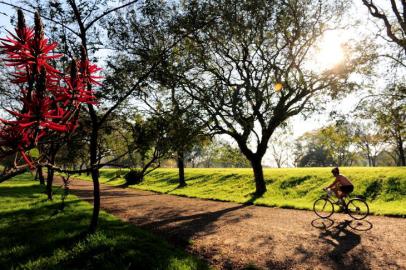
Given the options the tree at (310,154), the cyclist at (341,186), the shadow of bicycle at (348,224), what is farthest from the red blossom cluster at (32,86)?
the tree at (310,154)

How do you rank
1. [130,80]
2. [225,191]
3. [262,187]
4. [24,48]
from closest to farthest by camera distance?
[24,48] < [130,80] < [262,187] < [225,191]

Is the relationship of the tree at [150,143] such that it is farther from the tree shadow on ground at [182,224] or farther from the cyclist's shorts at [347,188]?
the cyclist's shorts at [347,188]

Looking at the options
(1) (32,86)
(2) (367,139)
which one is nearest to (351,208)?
(1) (32,86)

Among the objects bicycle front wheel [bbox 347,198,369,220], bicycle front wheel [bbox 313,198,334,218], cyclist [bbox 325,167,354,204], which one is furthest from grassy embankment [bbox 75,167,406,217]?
cyclist [bbox 325,167,354,204]

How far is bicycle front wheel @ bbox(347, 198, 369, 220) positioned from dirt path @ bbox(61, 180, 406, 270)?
351 millimetres

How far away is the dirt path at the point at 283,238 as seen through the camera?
9.47 metres

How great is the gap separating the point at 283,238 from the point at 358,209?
4850 mm

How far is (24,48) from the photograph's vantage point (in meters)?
2.25

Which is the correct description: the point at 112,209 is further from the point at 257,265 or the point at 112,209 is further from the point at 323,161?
the point at 323,161

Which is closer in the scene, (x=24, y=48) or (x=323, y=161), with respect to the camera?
(x=24, y=48)

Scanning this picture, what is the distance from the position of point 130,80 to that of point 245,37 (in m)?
14.4

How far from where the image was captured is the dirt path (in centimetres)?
947

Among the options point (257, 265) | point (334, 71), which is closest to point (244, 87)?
point (334, 71)

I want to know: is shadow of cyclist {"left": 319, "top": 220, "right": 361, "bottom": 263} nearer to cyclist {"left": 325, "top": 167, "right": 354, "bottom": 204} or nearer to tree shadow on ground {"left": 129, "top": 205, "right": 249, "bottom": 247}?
cyclist {"left": 325, "top": 167, "right": 354, "bottom": 204}
